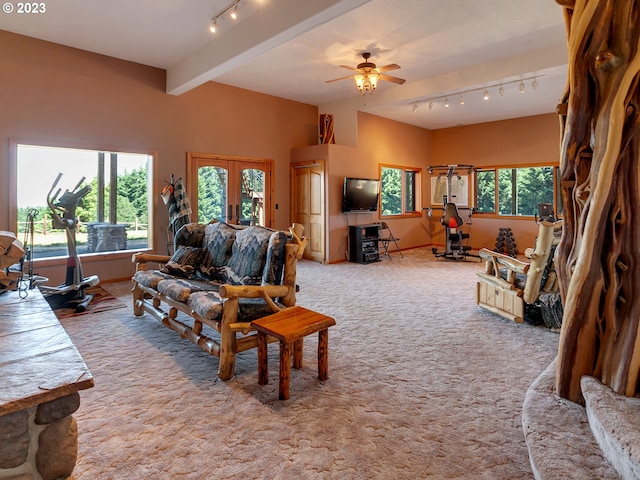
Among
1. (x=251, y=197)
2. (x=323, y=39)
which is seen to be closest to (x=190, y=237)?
(x=323, y=39)

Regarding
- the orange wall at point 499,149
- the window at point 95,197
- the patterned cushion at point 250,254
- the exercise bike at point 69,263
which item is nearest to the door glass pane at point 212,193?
the window at point 95,197

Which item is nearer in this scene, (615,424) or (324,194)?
(615,424)

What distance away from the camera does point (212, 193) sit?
6852 millimetres

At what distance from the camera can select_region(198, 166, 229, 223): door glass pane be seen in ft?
22.1

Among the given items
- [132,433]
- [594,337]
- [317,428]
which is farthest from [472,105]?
[132,433]

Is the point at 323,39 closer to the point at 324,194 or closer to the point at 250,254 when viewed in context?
the point at 324,194

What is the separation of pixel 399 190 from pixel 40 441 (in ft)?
29.7

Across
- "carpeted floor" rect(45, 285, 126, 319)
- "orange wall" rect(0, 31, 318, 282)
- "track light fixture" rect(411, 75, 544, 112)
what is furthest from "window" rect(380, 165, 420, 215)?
"carpeted floor" rect(45, 285, 126, 319)

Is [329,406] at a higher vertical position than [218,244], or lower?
lower

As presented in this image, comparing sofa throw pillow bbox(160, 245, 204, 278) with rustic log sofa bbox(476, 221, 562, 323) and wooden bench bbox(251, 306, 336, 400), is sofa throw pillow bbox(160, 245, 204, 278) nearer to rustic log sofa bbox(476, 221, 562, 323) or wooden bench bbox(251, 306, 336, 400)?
wooden bench bbox(251, 306, 336, 400)

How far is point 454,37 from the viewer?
488 centimetres

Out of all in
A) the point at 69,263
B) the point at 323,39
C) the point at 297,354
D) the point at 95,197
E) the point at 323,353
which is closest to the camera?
the point at 323,353

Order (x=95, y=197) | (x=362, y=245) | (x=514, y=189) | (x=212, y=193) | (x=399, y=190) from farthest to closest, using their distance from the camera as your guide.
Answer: (x=399, y=190), (x=514, y=189), (x=362, y=245), (x=212, y=193), (x=95, y=197)

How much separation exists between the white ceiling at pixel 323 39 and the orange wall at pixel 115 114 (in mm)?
213
